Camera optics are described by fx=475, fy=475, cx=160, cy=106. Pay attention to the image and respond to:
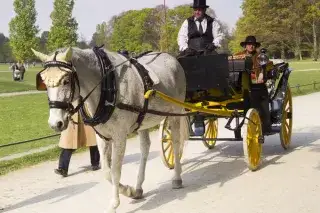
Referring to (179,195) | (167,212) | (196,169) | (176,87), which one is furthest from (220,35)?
(167,212)

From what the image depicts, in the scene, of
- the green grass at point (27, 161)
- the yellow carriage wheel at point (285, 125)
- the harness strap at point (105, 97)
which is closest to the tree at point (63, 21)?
the green grass at point (27, 161)

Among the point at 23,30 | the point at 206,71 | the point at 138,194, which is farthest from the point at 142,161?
the point at 23,30

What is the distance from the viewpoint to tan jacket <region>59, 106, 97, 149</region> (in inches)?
295

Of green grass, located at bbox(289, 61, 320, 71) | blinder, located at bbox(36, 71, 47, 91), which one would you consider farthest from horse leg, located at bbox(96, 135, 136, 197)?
green grass, located at bbox(289, 61, 320, 71)

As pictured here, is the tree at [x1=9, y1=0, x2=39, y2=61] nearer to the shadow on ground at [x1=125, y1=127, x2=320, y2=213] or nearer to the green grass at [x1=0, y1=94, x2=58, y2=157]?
the green grass at [x1=0, y1=94, x2=58, y2=157]

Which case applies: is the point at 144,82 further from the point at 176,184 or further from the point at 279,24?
the point at 279,24

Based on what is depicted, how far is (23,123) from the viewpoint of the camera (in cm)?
1405

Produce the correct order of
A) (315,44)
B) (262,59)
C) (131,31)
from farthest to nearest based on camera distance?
(131,31), (315,44), (262,59)

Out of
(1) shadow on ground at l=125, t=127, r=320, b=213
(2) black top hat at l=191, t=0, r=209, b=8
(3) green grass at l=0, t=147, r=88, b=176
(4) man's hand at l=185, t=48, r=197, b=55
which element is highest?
(2) black top hat at l=191, t=0, r=209, b=8

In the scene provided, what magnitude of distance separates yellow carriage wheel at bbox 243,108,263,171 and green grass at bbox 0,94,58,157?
4.87m

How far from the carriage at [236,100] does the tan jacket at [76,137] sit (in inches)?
45.4

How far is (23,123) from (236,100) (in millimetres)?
8092

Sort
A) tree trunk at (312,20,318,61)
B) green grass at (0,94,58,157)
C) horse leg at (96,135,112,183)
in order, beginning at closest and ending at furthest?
horse leg at (96,135,112,183)
green grass at (0,94,58,157)
tree trunk at (312,20,318,61)

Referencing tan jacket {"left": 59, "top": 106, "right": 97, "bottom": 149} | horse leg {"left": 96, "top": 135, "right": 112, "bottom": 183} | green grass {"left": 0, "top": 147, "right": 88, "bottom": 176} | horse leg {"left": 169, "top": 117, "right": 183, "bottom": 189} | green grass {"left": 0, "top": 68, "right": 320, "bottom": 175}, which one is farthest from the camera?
green grass {"left": 0, "top": 68, "right": 320, "bottom": 175}
